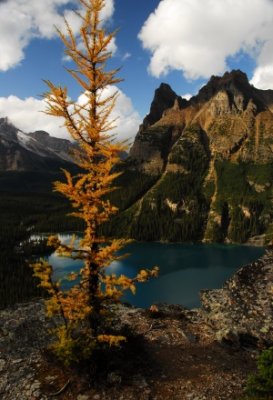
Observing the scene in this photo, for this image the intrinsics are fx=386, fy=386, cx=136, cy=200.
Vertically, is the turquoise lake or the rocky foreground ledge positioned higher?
the rocky foreground ledge

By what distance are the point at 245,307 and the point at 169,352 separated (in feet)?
29.8

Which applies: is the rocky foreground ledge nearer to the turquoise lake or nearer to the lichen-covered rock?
the lichen-covered rock

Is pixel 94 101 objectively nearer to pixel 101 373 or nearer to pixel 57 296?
pixel 57 296

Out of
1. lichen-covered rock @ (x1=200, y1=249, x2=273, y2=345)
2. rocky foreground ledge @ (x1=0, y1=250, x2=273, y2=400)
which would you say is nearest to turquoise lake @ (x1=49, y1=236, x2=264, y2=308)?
rocky foreground ledge @ (x1=0, y1=250, x2=273, y2=400)

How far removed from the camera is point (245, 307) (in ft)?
121

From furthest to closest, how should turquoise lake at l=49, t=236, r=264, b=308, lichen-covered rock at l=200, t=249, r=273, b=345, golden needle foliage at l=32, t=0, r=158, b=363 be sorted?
turquoise lake at l=49, t=236, r=264, b=308
lichen-covered rock at l=200, t=249, r=273, b=345
golden needle foliage at l=32, t=0, r=158, b=363

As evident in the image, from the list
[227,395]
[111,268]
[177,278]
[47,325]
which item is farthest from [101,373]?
[111,268]

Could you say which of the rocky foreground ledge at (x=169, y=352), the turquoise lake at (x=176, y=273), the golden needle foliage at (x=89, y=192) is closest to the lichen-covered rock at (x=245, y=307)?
the rocky foreground ledge at (x=169, y=352)

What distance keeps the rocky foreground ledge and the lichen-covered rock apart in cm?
8

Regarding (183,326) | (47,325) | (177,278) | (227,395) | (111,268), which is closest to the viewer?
(227,395)

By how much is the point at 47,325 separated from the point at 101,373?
1588 centimetres

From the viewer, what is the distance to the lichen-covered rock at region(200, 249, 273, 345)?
34656mm

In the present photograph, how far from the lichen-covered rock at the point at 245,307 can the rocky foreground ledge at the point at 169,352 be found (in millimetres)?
84

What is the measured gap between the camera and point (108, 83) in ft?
83.9
